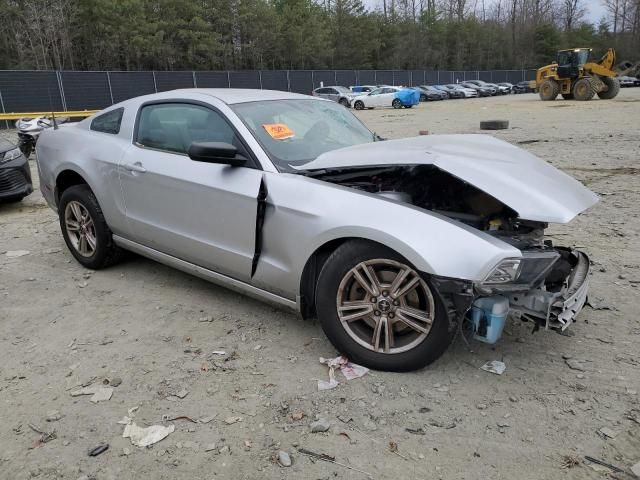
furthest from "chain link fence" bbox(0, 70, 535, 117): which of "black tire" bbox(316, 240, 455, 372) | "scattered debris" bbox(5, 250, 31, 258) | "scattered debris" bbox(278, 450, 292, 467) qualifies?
"scattered debris" bbox(278, 450, 292, 467)

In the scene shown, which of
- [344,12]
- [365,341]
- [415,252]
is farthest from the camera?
[344,12]

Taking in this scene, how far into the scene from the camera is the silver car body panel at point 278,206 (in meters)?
2.64

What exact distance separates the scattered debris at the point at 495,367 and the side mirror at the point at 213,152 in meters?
1.91

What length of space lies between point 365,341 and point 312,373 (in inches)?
13.8

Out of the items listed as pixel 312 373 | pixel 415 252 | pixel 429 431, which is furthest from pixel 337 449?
pixel 415 252

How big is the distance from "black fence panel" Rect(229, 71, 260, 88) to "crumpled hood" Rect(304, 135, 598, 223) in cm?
3673

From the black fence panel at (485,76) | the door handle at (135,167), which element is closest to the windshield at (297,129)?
the door handle at (135,167)

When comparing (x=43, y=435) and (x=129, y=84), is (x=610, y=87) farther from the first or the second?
(x=43, y=435)

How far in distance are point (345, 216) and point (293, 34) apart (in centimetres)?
5676

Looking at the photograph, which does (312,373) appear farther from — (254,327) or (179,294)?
(179,294)

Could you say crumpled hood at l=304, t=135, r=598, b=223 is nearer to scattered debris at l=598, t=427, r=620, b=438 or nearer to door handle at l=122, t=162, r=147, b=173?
scattered debris at l=598, t=427, r=620, b=438

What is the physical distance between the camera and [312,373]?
2.95 metres

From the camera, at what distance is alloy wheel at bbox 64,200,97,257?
4.50 m

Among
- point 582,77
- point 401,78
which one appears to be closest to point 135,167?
point 582,77
